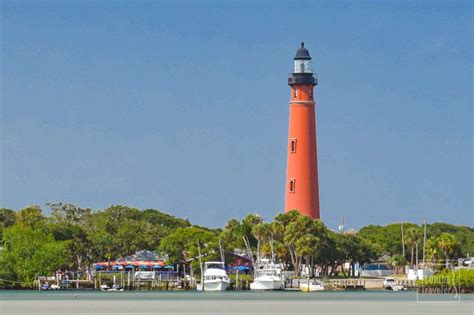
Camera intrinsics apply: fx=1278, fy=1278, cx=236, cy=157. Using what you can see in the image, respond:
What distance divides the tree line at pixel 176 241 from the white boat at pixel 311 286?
5991mm

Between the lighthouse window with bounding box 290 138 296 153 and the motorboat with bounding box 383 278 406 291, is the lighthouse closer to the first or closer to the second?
the lighthouse window with bounding box 290 138 296 153

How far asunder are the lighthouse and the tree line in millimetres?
2581

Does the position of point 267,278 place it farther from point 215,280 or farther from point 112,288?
point 112,288

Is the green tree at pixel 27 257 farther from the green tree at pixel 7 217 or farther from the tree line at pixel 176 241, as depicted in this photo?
the green tree at pixel 7 217

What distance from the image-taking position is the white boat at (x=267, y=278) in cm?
11650

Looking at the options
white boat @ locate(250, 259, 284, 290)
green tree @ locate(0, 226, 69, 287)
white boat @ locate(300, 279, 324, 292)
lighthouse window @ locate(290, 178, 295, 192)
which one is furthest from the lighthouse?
green tree @ locate(0, 226, 69, 287)

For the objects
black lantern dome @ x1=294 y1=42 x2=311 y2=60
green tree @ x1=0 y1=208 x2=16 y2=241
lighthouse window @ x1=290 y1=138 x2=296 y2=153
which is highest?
black lantern dome @ x1=294 y1=42 x2=311 y2=60

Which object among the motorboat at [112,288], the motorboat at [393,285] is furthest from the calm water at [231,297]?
the motorboat at [393,285]

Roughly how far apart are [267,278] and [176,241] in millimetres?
19355

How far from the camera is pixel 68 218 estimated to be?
500 ft

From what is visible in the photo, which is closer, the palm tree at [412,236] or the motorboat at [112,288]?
the motorboat at [112,288]

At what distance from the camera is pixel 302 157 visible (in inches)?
4948

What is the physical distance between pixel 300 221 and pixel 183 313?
183ft

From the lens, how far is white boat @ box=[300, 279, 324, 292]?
114662mm
